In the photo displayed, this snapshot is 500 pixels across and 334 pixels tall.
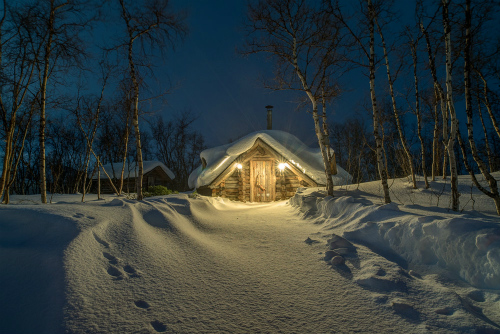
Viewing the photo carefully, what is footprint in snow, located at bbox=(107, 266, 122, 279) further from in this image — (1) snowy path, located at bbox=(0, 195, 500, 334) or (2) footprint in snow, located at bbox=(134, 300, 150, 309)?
(2) footprint in snow, located at bbox=(134, 300, 150, 309)

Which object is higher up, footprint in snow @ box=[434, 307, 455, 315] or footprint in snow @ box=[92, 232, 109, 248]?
footprint in snow @ box=[92, 232, 109, 248]

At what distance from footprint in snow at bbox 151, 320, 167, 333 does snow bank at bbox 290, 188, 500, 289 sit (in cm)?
244

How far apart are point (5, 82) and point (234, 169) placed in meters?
8.33

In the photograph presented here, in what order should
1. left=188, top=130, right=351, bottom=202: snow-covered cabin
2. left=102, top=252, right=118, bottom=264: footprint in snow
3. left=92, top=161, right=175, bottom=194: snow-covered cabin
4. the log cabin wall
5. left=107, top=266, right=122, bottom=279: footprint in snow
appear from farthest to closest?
left=92, top=161, right=175, bottom=194: snow-covered cabin < the log cabin wall < left=188, top=130, right=351, bottom=202: snow-covered cabin < left=102, top=252, right=118, bottom=264: footprint in snow < left=107, top=266, right=122, bottom=279: footprint in snow

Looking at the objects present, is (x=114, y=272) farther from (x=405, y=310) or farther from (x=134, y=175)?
(x=134, y=175)

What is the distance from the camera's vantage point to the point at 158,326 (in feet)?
5.04

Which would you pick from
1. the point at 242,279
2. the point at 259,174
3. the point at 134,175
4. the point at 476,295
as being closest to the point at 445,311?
the point at 476,295

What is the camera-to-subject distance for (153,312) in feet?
5.48

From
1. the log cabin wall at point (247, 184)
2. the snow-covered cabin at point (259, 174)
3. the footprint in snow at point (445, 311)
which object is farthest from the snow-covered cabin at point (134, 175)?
the footprint in snow at point (445, 311)

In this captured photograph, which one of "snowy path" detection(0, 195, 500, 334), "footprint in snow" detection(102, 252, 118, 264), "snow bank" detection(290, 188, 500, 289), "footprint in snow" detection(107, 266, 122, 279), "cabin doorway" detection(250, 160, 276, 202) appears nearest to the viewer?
"snowy path" detection(0, 195, 500, 334)

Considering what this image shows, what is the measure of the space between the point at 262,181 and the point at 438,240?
9.31 meters

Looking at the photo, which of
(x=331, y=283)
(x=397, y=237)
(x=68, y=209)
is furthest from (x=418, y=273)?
(x=68, y=209)

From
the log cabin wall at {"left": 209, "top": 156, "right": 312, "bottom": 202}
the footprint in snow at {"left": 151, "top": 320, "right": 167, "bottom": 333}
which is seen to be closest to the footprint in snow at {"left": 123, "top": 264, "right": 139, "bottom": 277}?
the footprint in snow at {"left": 151, "top": 320, "right": 167, "bottom": 333}

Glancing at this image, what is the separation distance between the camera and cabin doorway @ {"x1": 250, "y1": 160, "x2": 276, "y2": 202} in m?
11.4
